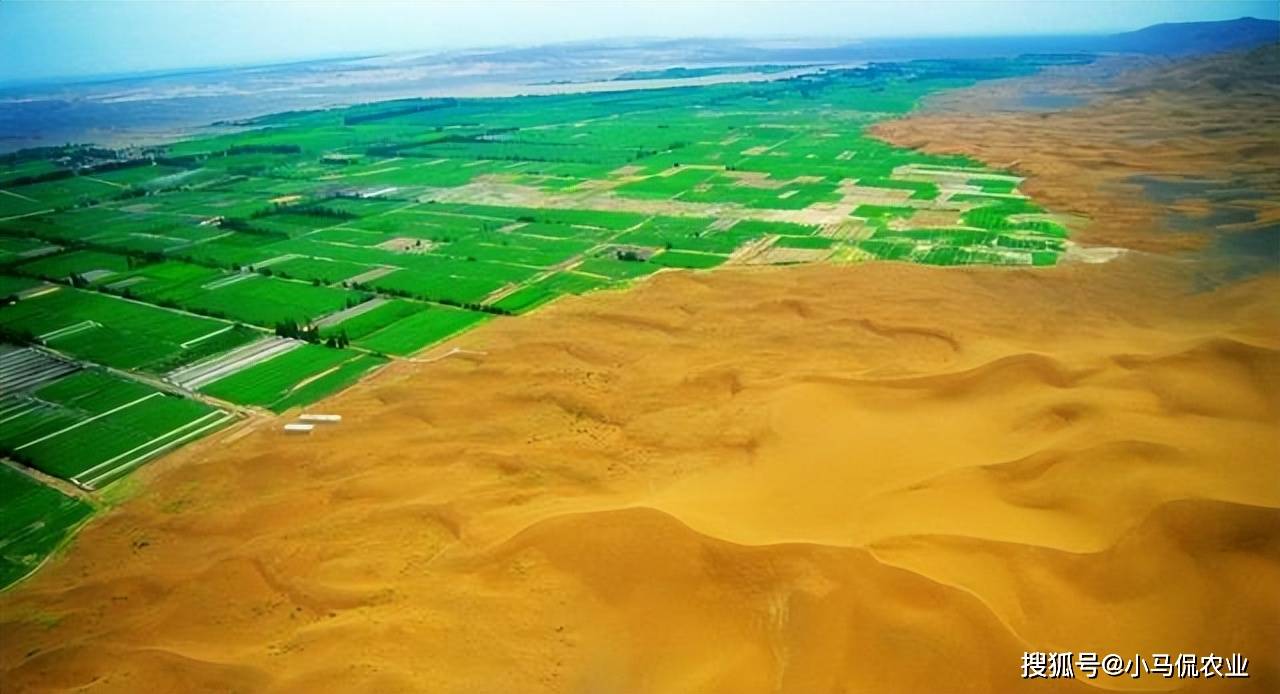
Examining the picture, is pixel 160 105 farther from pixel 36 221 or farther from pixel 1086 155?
pixel 1086 155

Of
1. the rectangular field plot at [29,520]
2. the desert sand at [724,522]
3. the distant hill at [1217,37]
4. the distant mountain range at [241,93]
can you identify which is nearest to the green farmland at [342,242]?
the rectangular field plot at [29,520]

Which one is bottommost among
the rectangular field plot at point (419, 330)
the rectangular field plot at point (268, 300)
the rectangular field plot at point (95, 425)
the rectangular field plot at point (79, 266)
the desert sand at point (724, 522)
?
the desert sand at point (724, 522)

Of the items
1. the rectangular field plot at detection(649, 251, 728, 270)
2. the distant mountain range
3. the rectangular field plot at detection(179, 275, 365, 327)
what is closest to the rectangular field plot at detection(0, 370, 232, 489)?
the rectangular field plot at detection(179, 275, 365, 327)

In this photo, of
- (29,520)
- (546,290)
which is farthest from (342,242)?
(29,520)

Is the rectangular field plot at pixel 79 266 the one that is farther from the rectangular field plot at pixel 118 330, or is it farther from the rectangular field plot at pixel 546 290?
the rectangular field plot at pixel 546 290

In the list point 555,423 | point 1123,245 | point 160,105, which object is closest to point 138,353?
point 555,423

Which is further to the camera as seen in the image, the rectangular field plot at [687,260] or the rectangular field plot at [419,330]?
the rectangular field plot at [687,260]
